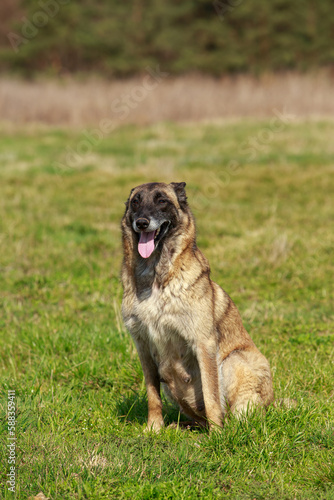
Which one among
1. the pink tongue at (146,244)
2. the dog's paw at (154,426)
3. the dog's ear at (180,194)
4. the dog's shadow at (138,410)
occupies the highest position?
the dog's ear at (180,194)

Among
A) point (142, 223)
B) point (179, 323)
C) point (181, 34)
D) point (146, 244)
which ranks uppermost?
point (181, 34)

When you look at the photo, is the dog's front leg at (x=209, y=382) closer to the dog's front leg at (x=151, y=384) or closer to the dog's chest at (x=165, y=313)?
the dog's chest at (x=165, y=313)

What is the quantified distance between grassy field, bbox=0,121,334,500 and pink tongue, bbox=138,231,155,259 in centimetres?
120

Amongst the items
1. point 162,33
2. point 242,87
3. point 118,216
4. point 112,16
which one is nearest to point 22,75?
point 112,16

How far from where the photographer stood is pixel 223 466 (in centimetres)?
342

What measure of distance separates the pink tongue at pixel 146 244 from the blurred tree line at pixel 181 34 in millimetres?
34482

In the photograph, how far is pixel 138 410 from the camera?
14.2 feet

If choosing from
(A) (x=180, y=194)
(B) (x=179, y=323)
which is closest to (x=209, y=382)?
(B) (x=179, y=323)

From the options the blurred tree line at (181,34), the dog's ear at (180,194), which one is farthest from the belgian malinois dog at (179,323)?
the blurred tree line at (181,34)

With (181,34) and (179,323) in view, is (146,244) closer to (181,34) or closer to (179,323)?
(179,323)

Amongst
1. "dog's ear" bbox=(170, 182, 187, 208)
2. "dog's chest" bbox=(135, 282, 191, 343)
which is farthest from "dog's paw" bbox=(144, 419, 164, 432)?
"dog's ear" bbox=(170, 182, 187, 208)

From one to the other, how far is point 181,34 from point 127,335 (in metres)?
36.1

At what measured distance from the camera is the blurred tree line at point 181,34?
3634 centimetres

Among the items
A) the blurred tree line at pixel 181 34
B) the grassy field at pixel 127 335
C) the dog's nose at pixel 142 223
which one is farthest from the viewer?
the blurred tree line at pixel 181 34
